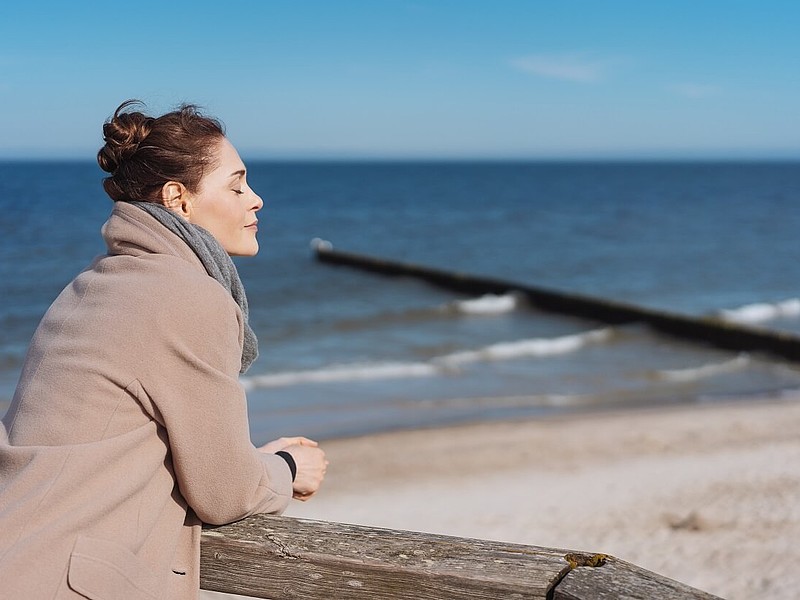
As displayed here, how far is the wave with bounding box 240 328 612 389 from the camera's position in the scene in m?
13.7

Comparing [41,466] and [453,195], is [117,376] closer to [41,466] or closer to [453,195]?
[41,466]

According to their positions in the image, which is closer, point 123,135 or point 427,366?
point 123,135

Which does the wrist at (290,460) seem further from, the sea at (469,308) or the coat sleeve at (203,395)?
the sea at (469,308)

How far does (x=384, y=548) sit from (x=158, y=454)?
0.49m

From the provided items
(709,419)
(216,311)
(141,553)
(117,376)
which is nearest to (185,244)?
(216,311)

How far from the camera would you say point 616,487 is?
8.29 metres

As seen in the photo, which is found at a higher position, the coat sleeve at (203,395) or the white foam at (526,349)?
the coat sleeve at (203,395)

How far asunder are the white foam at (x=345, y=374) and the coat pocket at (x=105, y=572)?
1149 cm

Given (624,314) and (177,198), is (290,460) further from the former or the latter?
(624,314)

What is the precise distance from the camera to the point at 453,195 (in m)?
75.9

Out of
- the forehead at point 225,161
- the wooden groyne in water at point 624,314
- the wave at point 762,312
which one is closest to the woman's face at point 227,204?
the forehead at point 225,161

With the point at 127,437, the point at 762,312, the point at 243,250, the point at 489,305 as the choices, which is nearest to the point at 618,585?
the point at 127,437

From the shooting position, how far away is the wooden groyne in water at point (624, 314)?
607 inches

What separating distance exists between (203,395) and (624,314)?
58.2 ft
